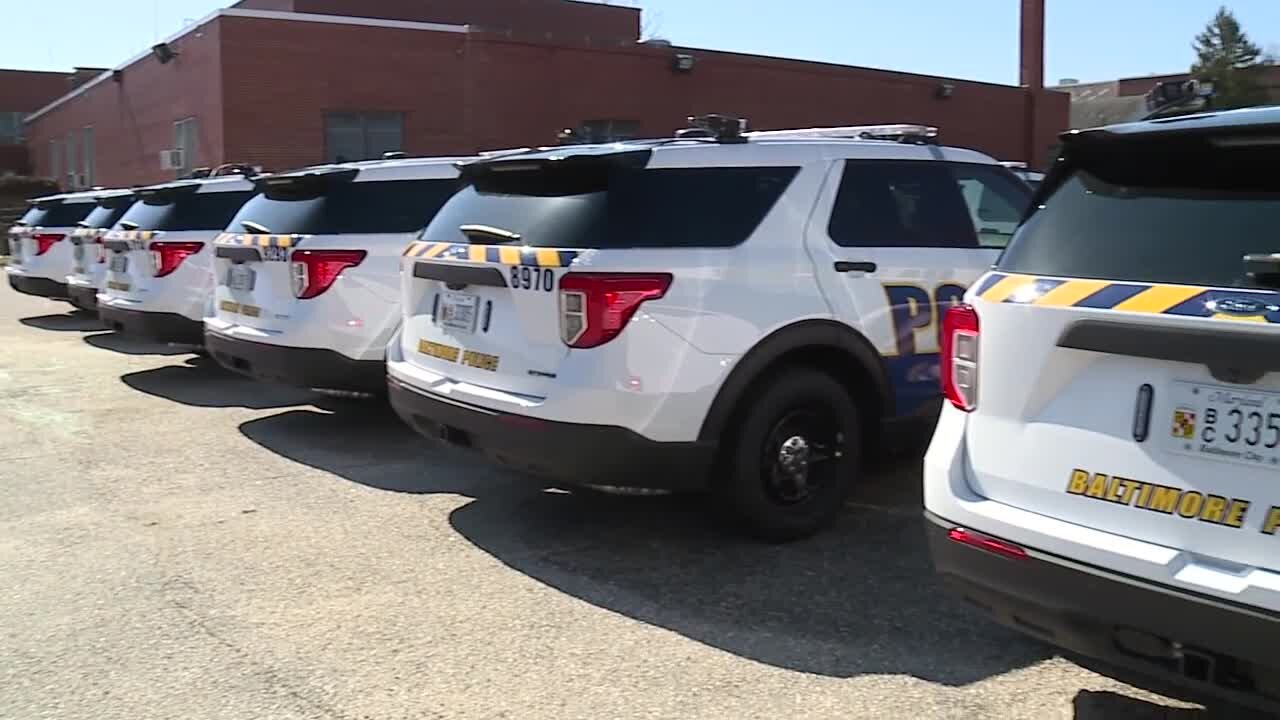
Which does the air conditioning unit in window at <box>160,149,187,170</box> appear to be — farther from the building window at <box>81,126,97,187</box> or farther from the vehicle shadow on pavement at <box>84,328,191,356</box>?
the building window at <box>81,126,97,187</box>

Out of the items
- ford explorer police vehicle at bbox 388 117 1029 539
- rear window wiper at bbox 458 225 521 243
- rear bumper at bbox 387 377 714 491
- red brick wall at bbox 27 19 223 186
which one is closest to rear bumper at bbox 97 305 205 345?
ford explorer police vehicle at bbox 388 117 1029 539

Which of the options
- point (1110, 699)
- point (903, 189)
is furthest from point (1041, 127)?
point (1110, 699)

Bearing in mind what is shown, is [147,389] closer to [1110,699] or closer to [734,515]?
[734,515]

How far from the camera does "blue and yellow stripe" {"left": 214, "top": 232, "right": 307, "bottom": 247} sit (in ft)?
24.8

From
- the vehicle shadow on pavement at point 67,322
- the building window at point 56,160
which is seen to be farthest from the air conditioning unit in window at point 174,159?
the building window at point 56,160

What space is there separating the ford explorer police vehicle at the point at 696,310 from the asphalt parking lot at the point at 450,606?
0.51m

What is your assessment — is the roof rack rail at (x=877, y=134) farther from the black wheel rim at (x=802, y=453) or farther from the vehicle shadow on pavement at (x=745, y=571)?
the vehicle shadow on pavement at (x=745, y=571)

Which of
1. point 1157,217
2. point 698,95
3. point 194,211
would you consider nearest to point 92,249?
point 194,211

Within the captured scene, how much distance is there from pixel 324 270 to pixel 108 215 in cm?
683

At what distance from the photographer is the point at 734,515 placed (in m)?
5.25

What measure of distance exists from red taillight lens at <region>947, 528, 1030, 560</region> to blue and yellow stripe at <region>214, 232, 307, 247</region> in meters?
5.33

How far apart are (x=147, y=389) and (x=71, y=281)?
4.04m

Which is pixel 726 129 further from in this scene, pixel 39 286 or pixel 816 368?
pixel 39 286

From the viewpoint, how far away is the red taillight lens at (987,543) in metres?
3.18
